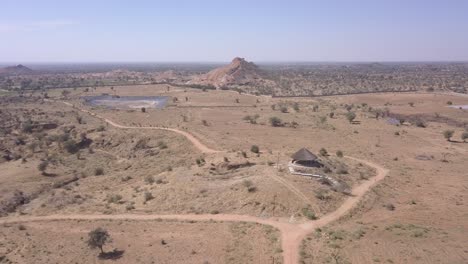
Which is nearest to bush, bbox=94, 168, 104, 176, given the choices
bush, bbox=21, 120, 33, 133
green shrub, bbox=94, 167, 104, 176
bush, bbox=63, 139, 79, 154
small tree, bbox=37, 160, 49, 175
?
green shrub, bbox=94, 167, 104, 176

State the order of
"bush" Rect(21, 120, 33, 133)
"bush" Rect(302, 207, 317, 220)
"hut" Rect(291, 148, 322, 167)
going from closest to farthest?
"bush" Rect(302, 207, 317, 220) < "hut" Rect(291, 148, 322, 167) < "bush" Rect(21, 120, 33, 133)

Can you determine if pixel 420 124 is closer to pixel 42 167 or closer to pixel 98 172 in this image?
pixel 98 172

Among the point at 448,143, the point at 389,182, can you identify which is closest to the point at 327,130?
the point at 448,143

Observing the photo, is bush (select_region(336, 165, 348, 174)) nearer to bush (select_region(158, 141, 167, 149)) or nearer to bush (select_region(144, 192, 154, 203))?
bush (select_region(144, 192, 154, 203))

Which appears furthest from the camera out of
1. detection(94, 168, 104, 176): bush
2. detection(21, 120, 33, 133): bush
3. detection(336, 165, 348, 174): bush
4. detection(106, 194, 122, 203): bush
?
detection(21, 120, 33, 133): bush

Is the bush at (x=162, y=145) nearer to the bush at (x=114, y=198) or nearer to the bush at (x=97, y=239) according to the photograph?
the bush at (x=114, y=198)
